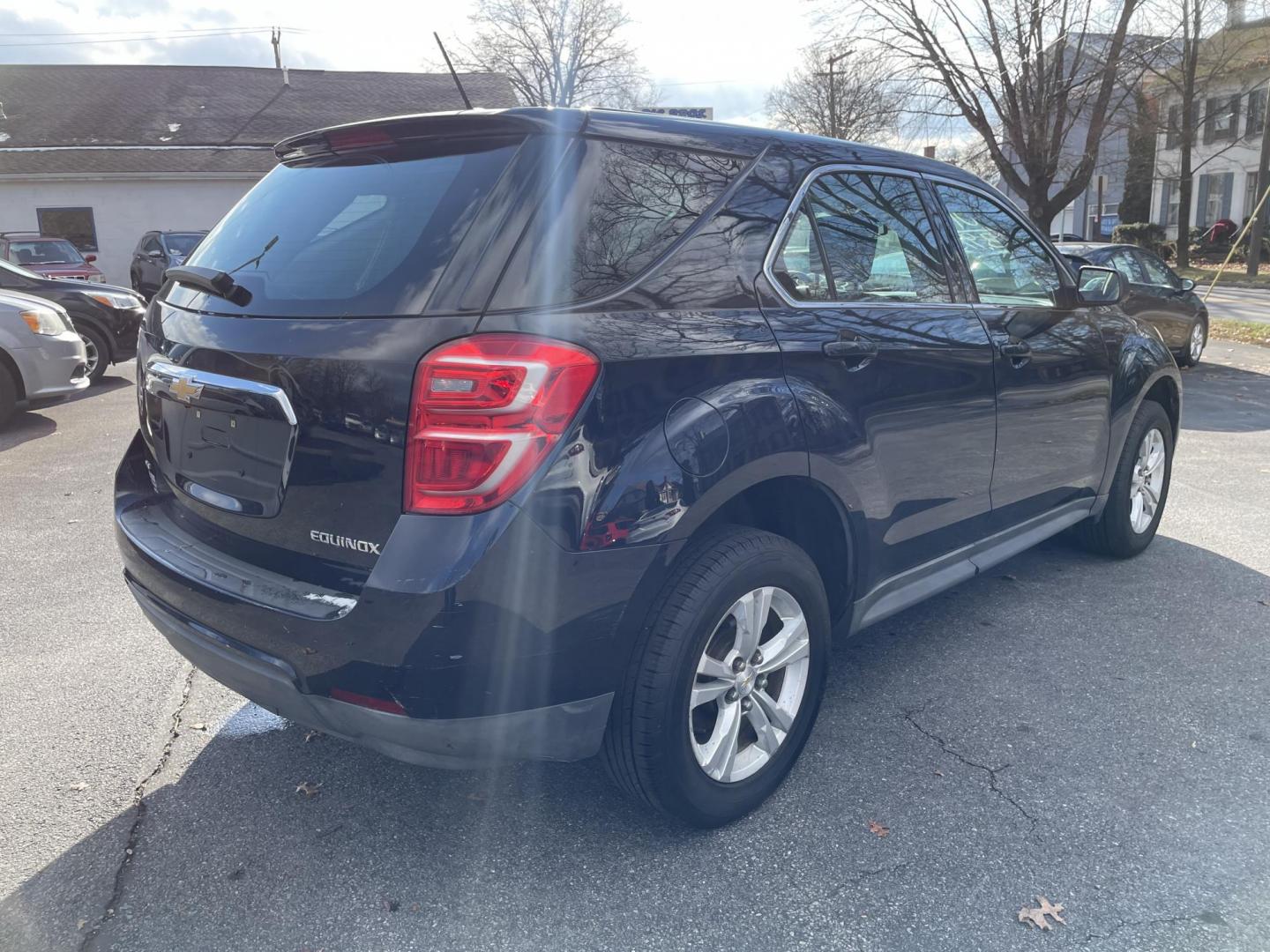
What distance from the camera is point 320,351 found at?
7.55 ft

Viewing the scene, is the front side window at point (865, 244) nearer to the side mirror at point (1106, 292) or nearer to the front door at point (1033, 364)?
the front door at point (1033, 364)

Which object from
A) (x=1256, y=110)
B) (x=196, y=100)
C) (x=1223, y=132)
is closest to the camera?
(x=196, y=100)

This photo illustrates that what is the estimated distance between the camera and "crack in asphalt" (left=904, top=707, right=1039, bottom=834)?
2834mm

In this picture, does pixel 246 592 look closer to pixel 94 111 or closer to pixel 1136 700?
pixel 1136 700

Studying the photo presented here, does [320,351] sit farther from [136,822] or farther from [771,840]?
[771,840]

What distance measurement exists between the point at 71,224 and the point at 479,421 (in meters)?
29.8

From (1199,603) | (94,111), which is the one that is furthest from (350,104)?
(1199,603)

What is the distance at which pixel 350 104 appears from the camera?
31641 mm

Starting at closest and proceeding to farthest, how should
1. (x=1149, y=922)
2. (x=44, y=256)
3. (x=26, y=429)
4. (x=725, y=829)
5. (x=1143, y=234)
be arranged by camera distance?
(x=1149, y=922), (x=725, y=829), (x=26, y=429), (x=44, y=256), (x=1143, y=234)

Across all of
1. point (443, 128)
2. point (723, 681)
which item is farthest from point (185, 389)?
point (723, 681)

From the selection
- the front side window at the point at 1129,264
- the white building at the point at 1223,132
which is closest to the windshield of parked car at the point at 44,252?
the front side window at the point at 1129,264

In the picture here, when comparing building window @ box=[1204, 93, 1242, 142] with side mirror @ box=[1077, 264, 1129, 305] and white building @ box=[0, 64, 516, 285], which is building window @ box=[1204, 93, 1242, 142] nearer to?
white building @ box=[0, 64, 516, 285]

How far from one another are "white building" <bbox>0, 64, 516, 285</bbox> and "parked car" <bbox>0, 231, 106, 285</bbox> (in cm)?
798

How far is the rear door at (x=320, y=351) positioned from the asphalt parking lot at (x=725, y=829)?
86 cm
